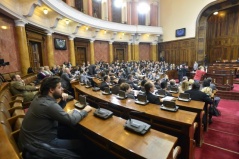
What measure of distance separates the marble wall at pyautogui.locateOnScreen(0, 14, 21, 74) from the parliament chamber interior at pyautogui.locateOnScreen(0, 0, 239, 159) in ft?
0.11

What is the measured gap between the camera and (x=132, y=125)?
1521 mm

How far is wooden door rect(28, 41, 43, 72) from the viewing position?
6996mm

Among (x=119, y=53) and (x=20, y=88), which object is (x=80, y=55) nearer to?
(x=119, y=53)

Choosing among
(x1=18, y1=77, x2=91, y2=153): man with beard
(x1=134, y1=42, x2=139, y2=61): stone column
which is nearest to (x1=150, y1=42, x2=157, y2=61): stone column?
(x1=134, y1=42, x2=139, y2=61): stone column

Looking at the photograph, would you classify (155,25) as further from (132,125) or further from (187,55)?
(132,125)

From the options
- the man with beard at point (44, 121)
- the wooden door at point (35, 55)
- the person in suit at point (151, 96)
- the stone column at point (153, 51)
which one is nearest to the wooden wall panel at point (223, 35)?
the stone column at point (153, 51)

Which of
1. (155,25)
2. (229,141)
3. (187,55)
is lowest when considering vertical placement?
(229,141)

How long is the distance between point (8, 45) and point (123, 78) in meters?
4.39

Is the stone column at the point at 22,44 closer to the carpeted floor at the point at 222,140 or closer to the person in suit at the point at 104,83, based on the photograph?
the person in suit at the point at 104,83

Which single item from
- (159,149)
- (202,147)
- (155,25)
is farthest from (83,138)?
(155,25)

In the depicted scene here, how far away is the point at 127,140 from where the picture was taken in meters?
1.34

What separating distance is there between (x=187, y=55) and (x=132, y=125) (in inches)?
525

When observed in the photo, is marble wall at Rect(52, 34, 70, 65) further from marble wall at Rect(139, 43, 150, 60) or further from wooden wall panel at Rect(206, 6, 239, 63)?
wooden wall panel at Rect(206, 6, 239, 63)

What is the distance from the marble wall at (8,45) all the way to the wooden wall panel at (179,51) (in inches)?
494
